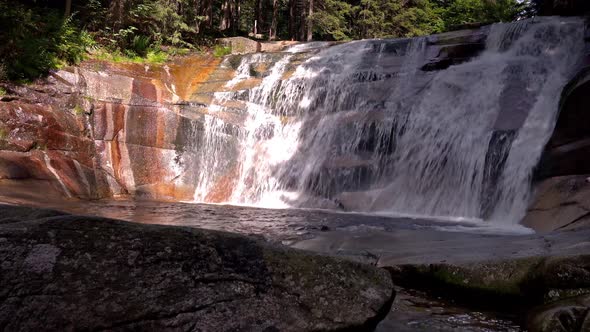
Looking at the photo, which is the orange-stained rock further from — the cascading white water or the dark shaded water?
the dark shaded water

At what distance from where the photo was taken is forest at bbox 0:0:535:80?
14.4m

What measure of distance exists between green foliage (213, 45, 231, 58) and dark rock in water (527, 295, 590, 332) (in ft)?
57.5

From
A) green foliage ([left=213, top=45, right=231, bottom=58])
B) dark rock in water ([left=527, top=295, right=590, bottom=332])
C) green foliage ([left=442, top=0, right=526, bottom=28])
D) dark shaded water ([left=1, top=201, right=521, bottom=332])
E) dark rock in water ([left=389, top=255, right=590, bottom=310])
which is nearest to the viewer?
dark rock in water ([left=527, top=295, right=590, bottom=332])

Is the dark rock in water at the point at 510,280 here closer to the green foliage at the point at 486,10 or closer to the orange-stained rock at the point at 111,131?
the orange-stained rock at the point at 111,131

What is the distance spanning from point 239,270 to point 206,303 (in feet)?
0.99

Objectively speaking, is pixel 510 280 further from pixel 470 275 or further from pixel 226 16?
pixel 226 16

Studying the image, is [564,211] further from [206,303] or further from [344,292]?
[206,303]

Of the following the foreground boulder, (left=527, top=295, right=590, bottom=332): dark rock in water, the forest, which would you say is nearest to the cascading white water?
the forest

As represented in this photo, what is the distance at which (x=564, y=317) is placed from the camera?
316 cm

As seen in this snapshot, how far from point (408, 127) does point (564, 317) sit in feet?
35.7

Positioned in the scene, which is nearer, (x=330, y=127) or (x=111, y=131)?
(x=111, y=131)

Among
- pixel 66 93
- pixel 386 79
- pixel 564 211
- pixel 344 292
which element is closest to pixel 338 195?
pixel 386 79

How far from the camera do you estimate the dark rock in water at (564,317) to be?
3.07 m

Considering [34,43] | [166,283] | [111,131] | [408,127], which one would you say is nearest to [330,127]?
[408,127]
